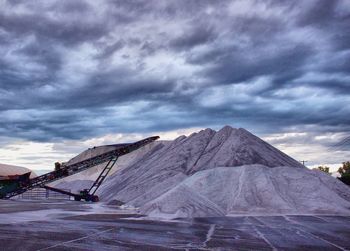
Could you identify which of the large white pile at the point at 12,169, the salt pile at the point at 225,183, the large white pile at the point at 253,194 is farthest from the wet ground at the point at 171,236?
the large white pile at the point at 12,169

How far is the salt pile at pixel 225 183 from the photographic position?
24.7m

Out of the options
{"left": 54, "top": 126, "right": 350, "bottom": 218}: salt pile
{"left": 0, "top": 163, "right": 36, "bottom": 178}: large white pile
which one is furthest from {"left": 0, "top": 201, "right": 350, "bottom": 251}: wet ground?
{"left": 0, "top": 163, "right": 36, "bottom": 178}: large white pile

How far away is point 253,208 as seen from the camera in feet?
81.9

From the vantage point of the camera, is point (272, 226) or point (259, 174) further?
point (259, 174)

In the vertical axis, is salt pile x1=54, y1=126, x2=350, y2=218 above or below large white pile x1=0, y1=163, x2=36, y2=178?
below

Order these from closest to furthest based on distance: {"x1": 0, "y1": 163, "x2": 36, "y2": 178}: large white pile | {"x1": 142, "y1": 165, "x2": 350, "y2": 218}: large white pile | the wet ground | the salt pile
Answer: the wet ground, {"x1": 142, "y1": 165, "x2": 350, "y2": 218}: large white pile, the salt pile, {"x1": 0, "y1": 163, "x2": 36, "y2": 178}: large white pile

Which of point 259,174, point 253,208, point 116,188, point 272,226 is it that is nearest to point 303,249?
point 272,226

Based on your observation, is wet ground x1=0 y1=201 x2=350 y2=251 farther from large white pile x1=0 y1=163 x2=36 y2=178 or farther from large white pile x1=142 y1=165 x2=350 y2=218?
large white pile x1=0 y1=163 x2=36 y2=178

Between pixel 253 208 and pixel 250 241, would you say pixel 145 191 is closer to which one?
pixel 253 208

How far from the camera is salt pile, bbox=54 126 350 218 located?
24.7 metres

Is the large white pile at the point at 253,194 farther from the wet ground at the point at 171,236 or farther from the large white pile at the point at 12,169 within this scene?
the large white pile at the point at 12,169

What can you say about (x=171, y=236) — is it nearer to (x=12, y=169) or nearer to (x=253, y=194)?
(x=253, y=194)

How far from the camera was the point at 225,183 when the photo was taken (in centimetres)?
2977

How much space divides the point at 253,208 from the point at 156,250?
15006 millimetres
